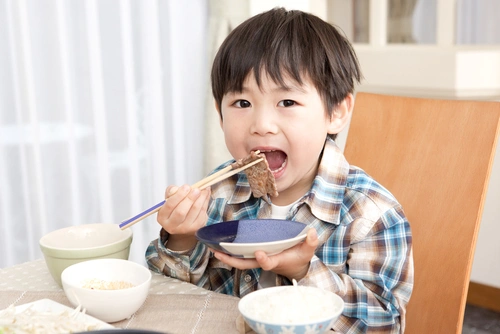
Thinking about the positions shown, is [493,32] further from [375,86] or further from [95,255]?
[95,255]

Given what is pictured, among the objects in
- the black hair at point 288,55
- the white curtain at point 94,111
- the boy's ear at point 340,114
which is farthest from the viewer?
the white curtain at point 94,111

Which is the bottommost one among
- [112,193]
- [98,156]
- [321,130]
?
[112,193]

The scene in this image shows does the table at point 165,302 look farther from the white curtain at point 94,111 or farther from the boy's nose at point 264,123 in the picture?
the white curtain at point 94,111

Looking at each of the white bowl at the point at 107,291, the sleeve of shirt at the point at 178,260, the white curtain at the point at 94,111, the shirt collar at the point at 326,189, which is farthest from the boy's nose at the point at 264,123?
the white curtain at the point at 94,111

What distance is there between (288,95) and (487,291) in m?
2.16

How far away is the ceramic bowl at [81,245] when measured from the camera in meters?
1.10

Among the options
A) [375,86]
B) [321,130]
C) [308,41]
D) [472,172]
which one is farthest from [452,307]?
[375,86]

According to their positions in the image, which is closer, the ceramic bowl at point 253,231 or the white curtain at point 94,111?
the ceramic bowl at point 253,231

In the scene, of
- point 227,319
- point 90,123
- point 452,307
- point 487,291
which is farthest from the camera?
point 487,291

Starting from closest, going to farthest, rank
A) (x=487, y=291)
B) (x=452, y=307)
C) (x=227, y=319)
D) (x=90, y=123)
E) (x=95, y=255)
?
(x=227, y=319)
(x=95, y=255)
(x=452, y=307)
(x=90, y=123)
(x=487, y=291)

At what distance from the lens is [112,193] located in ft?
9.71

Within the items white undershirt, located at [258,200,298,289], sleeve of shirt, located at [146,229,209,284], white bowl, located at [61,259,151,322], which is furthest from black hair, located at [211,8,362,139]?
white bowl, located at [61,259,151,322]

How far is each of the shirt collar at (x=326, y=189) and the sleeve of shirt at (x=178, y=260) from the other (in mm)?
176

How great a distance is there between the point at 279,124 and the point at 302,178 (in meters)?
0.20
